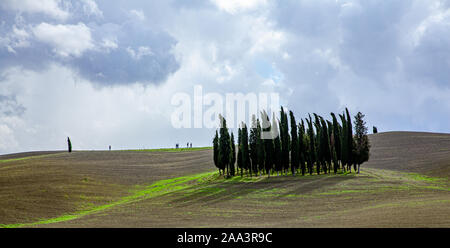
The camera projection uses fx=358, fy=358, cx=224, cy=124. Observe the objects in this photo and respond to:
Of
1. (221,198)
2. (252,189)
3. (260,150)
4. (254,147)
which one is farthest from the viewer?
(254,147)

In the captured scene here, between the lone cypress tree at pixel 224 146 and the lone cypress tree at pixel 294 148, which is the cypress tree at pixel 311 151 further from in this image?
the lone cypress tree at pixel 224 146

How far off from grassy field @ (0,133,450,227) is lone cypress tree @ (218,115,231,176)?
3551 millimetres

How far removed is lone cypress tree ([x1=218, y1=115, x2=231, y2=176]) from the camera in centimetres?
6656

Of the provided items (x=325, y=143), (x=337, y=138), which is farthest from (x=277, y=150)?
(x=337, y=138)

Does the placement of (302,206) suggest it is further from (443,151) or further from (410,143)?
(410,143)

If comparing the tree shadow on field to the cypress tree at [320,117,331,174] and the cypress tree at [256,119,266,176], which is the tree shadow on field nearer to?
the cypress tree at [256,119,266,176]

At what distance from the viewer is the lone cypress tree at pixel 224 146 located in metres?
66.6

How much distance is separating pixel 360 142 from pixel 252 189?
73.1 ft

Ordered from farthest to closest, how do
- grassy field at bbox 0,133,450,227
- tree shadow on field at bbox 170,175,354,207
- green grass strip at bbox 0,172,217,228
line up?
green grass strip at bbox 0,172,217,228
tree shadow on field at bbox 170,175,354,207
grassy field at bbox 0,133,450,227

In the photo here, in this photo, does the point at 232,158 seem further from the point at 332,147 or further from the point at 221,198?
the point at 221,198

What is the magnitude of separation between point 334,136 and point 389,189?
2207cm

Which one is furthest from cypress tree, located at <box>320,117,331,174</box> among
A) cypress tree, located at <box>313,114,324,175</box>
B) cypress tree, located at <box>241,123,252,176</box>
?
cypress tree, located at <box>241,123,252,176</box>

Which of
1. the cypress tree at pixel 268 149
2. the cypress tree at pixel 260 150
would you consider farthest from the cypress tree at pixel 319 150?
the cypress tree at pixel 260 150

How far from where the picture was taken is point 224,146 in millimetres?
68062
